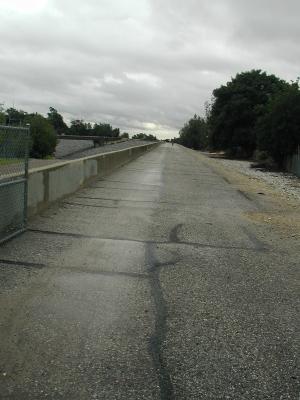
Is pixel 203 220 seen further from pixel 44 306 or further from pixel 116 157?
Result: pixel 116 157

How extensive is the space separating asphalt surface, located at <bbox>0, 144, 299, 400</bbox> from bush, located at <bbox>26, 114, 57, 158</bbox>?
184ft

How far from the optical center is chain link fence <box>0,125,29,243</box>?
23.0ft

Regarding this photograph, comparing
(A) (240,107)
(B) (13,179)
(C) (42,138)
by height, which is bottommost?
(C) (42,138)

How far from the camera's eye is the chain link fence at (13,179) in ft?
23.0

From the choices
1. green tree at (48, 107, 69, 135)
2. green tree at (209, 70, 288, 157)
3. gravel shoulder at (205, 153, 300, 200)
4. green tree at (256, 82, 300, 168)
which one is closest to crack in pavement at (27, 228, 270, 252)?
gravel shoulder at (205, 153, 300, 200)

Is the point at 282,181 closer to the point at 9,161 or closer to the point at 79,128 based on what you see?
the point at 9,161

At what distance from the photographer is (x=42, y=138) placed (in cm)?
6625

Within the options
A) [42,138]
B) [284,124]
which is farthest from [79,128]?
[284,124]

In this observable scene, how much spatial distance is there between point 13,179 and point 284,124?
3218cm

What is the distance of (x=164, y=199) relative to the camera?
43.1 ft

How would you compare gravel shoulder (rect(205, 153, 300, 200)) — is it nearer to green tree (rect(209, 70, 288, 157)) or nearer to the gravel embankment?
the gravel embankment

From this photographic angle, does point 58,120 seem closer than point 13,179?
No

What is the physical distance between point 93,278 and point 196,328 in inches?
66.2

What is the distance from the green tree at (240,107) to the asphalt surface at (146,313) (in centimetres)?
4873
